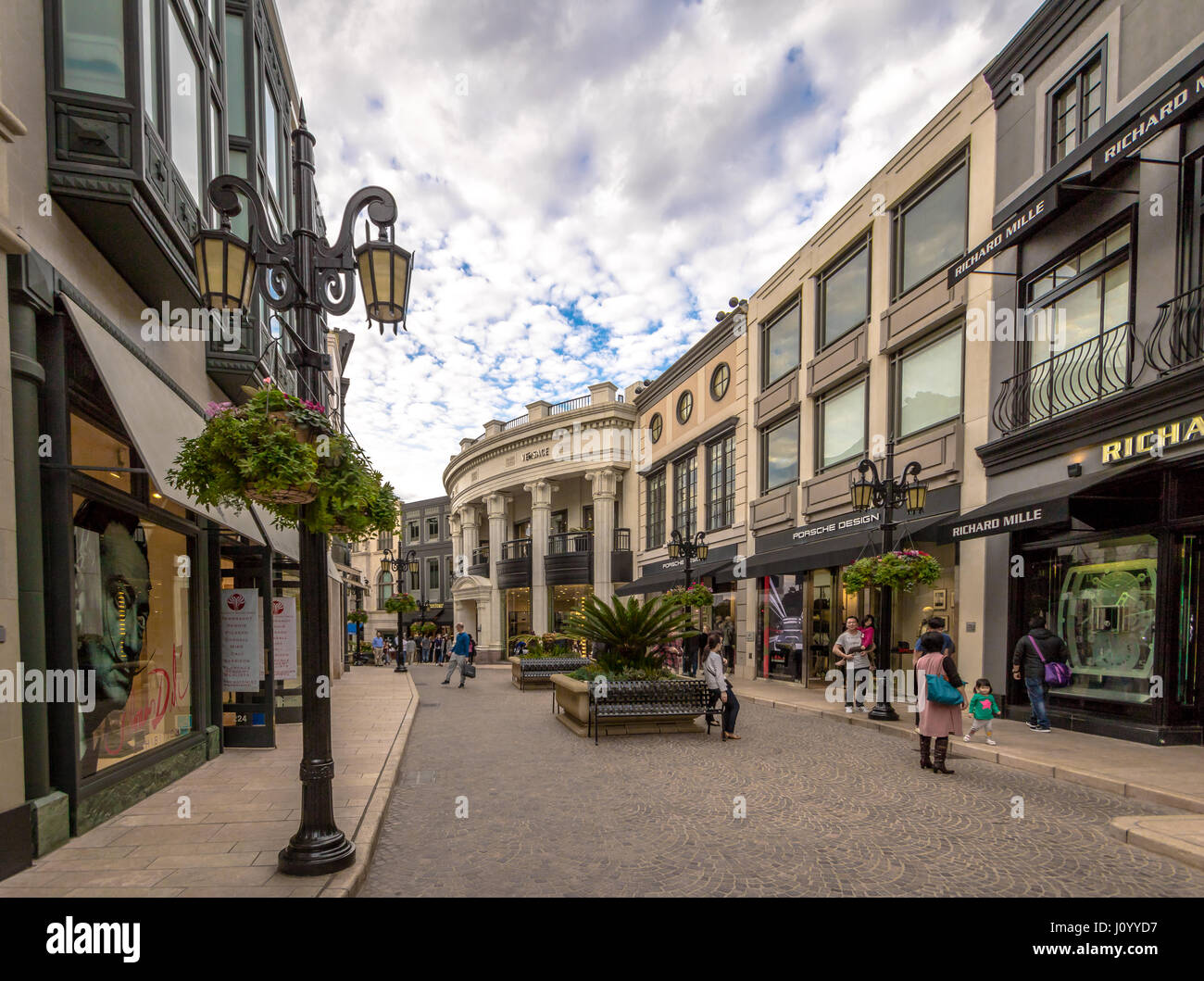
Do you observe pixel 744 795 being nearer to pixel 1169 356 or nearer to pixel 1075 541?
pixel 1075 541

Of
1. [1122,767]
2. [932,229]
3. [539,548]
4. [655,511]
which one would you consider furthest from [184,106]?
[539,548]

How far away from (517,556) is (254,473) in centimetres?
3164

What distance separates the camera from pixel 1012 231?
10555 mm

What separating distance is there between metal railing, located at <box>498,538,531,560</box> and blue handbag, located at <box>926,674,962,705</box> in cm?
2706

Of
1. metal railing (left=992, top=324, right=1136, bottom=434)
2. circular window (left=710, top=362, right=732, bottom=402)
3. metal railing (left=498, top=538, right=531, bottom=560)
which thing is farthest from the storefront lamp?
metal railing (left=498, top=538, right=531, bottom=560)

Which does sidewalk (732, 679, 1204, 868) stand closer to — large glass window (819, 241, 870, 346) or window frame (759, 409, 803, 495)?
window frame (759, 409, 803, 495)

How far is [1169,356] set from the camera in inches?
348

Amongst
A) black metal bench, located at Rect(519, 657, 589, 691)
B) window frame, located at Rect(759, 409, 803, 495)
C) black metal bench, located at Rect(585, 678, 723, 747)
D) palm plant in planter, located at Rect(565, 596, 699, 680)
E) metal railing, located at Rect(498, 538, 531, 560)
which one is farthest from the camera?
metal railing, located at Rect(498, 538, 531, 560)

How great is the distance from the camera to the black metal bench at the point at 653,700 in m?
10.4

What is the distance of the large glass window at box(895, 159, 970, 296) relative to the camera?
1350 centimetres

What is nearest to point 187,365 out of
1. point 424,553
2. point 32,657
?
point 32,657

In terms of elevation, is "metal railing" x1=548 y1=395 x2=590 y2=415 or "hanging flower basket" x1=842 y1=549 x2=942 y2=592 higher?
"metal railing" x1=548 y1=395 x2=590 y2=415

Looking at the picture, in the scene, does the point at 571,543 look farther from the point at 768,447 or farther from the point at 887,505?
the point at 887,505

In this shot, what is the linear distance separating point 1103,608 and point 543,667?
12586mm
